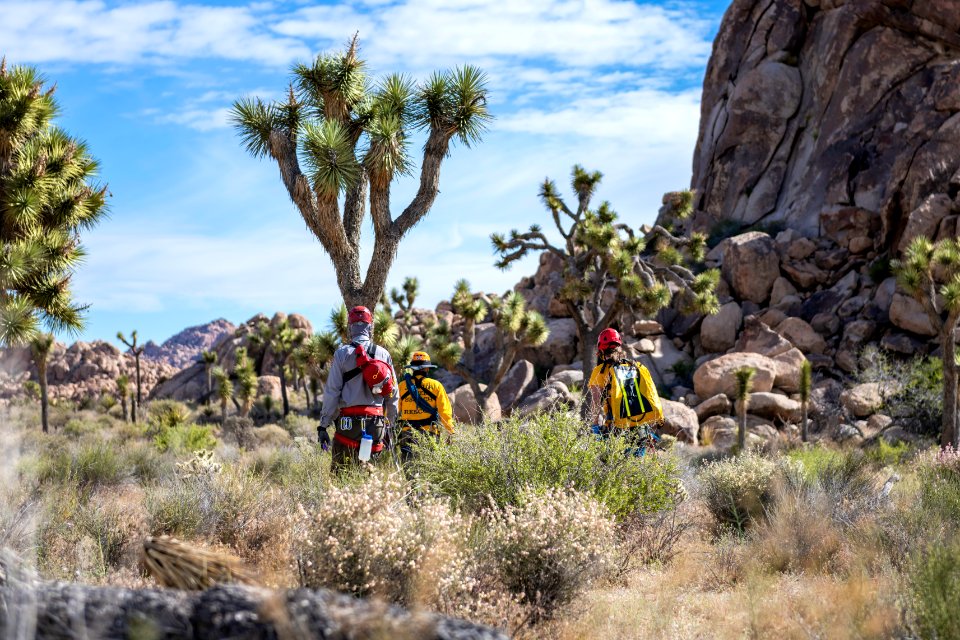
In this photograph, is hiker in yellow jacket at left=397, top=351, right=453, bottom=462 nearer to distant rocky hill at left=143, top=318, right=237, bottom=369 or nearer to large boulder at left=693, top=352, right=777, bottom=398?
large boulder at left=693, top=352, right=777, bottom=398

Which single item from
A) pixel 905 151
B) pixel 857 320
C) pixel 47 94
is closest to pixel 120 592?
pixel 47 94

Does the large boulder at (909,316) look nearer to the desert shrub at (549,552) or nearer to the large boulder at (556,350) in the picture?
the large boulder at (556,350)

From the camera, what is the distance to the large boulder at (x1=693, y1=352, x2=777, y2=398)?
1044 inches

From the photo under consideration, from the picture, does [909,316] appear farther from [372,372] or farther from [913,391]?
[372,372]

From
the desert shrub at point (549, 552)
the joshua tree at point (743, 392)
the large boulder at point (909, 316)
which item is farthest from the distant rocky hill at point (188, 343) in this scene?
the desert shrub at point (549, 552)

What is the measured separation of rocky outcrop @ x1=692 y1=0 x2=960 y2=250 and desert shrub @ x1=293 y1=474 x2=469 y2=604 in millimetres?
28408

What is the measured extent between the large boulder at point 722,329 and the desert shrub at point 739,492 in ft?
82.2

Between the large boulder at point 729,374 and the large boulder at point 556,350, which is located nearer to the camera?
the large boulder at point 729,374

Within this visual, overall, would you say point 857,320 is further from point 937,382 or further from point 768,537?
point 768,537

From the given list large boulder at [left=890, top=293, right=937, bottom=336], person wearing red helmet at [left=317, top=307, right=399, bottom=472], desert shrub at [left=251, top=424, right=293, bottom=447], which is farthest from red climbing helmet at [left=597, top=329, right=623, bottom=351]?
large boulder at [left=890, top=293, right=937, bottom=336]

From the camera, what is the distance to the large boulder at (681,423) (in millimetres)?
23094

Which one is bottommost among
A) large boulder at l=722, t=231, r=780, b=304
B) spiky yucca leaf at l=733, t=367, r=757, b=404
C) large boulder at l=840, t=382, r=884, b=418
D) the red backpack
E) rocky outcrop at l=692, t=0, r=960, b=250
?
large boulder at l=840, t=382, r=884, b=418

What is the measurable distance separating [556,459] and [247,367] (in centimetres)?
3266

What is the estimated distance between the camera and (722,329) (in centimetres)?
3209
